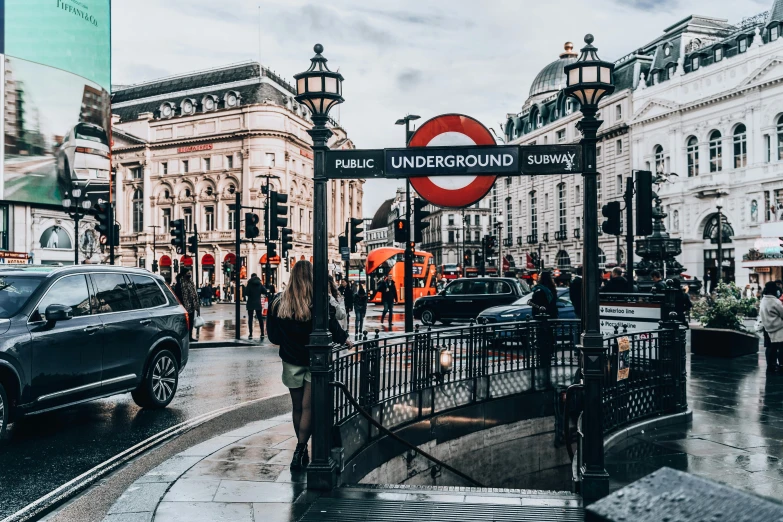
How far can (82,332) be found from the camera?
24.9 feet

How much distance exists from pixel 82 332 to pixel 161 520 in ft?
11.7

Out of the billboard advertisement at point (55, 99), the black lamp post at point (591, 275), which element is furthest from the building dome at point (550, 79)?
the black lamp post at point (591, 275)

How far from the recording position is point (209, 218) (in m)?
74.3

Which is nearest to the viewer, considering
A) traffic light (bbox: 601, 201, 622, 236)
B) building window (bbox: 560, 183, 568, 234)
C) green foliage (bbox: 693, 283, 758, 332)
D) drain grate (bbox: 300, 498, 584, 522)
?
drain grate (bbox: 300, 498, 584, 522)

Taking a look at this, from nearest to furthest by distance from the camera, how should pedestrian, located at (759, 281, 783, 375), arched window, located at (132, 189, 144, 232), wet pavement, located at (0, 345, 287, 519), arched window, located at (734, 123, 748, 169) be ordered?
wet pavement, located at (0, 345, 287, 519) → pedestrian, located at (759, 281, 783, 375) → arched window, located at (734, 123, 748, 169) → arched window, located at (132, 189, 144, 232)

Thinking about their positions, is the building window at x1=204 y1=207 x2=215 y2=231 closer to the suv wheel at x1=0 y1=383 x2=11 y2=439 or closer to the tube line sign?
the suv wheel at x1=0 y1=383 x2=11 y2=439

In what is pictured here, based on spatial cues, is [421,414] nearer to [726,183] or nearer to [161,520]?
[161,520]

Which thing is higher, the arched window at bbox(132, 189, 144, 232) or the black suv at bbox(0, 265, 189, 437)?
the arched window at bbox(132, 189, 144, 232)

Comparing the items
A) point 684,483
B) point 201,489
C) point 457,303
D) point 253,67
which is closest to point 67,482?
point 201,489

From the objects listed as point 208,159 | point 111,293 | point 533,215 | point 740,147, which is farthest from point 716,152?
point 111,293

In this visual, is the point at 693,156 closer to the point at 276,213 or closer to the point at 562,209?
the point at 562,209

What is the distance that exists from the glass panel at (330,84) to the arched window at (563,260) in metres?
66.5

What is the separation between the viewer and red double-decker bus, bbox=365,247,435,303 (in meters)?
41.2

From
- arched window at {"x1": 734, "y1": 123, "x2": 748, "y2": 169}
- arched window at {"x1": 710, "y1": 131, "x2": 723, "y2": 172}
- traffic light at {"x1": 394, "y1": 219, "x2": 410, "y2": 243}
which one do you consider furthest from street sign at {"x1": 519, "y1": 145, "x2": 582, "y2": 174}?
arched window at {"x1": 710, "y1": 131, "x2": 723, "y2": 172}
